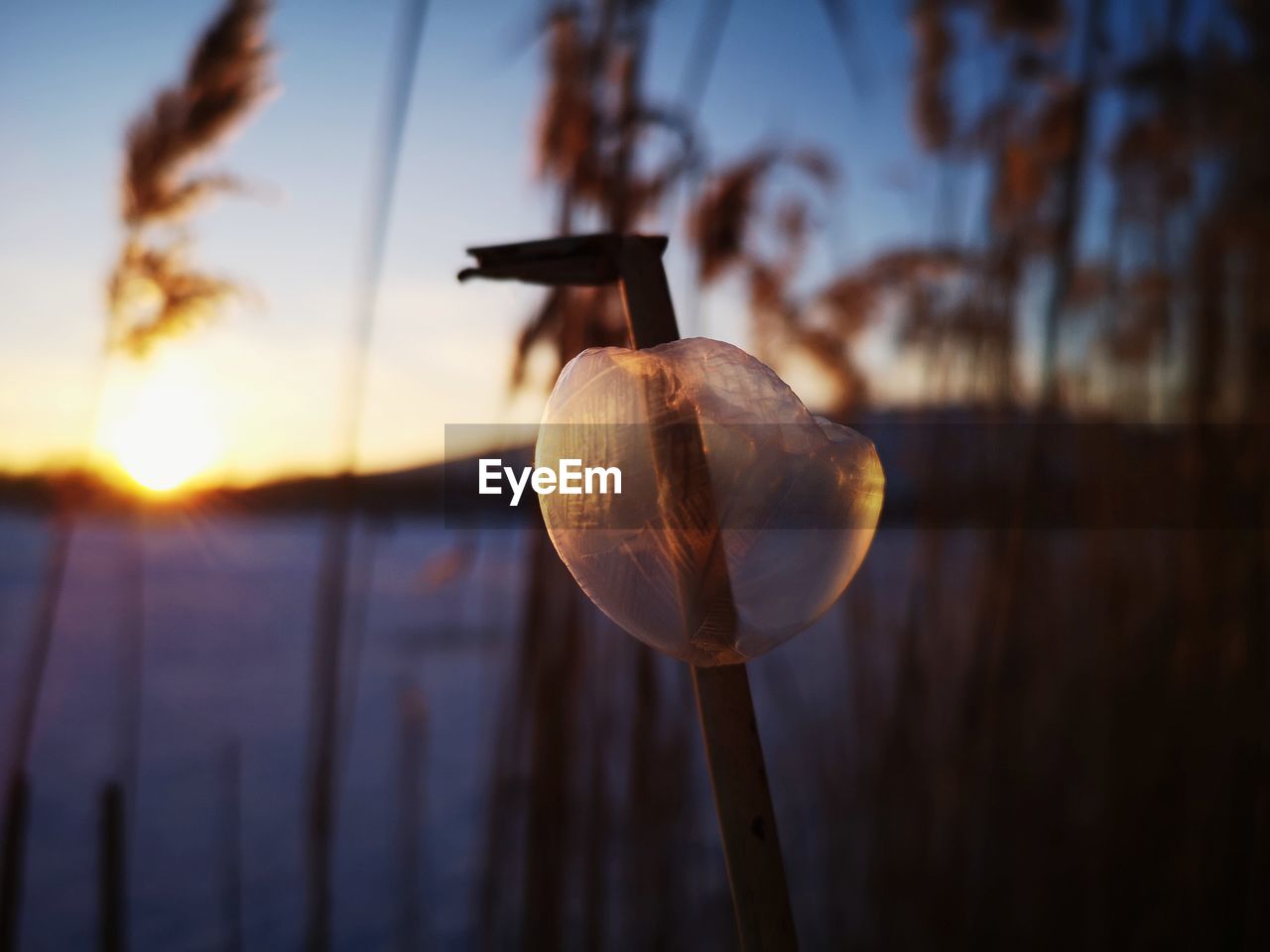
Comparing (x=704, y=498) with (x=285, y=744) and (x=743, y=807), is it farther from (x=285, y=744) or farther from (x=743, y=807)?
(x=285, y=744)

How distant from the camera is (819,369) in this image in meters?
2.31

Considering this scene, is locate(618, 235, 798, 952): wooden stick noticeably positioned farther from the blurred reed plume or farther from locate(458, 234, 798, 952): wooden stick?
the blurred reed plume

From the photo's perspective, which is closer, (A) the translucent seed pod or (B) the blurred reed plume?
(A) the translucent seed pod

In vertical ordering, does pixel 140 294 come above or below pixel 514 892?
above

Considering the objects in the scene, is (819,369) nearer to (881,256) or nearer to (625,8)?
(881,256)

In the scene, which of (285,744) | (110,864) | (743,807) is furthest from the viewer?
(285,744)

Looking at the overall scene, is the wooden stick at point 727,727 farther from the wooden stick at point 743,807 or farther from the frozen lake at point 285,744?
the frozen lake at point 285,744

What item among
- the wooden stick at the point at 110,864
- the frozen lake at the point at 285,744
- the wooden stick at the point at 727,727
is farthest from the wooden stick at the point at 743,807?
the frozen lake at the point at 285,744

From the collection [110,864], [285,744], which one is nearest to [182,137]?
[110,864]

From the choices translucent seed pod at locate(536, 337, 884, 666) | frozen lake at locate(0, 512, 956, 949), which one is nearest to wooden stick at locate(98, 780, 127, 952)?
frozen lake at locate(0, 512, 956, 949)

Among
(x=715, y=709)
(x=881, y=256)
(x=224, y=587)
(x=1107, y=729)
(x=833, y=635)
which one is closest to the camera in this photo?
(x=715, y=709)

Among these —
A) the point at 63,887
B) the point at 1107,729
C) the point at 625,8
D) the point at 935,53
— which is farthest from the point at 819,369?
the point at 63,887

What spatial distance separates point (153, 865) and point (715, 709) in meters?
2.84

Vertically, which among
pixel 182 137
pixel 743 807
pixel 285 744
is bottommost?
pixel 285 744
